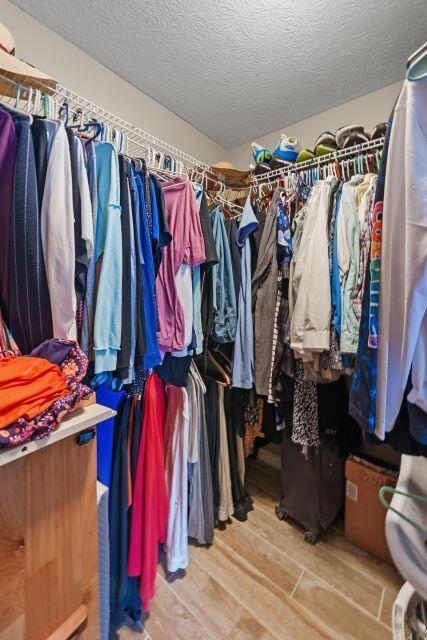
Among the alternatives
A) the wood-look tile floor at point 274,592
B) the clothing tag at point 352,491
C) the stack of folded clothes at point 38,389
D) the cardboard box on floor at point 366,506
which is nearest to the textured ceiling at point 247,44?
the stack of folded clothes at point 38,389

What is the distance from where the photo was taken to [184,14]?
115cm

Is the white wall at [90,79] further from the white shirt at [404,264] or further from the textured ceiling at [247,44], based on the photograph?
the white shirt at [404,264]

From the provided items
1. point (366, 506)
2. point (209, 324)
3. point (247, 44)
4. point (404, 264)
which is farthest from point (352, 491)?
point (247, 44)

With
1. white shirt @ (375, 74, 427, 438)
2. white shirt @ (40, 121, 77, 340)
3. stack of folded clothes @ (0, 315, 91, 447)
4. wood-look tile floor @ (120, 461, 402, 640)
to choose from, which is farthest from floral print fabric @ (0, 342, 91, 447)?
wood-look tile floor @ (120, 461, 402, 640)

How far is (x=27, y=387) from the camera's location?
0.48 meters

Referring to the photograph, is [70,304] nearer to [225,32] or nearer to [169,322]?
[169,322]

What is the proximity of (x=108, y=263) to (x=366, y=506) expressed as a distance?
1656 millimetres

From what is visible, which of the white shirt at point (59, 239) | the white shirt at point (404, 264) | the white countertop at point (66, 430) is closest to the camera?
the white countertop at point (66, 430)

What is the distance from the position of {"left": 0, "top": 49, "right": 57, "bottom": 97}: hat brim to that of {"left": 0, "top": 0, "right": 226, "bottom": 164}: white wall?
0.63m

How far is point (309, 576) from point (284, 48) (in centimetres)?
256

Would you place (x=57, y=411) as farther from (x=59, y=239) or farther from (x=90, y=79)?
(x=90, y=79)

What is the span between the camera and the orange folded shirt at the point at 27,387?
43cm

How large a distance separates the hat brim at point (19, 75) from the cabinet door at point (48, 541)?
3.42 ft

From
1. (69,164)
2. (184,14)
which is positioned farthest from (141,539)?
(184,14)
